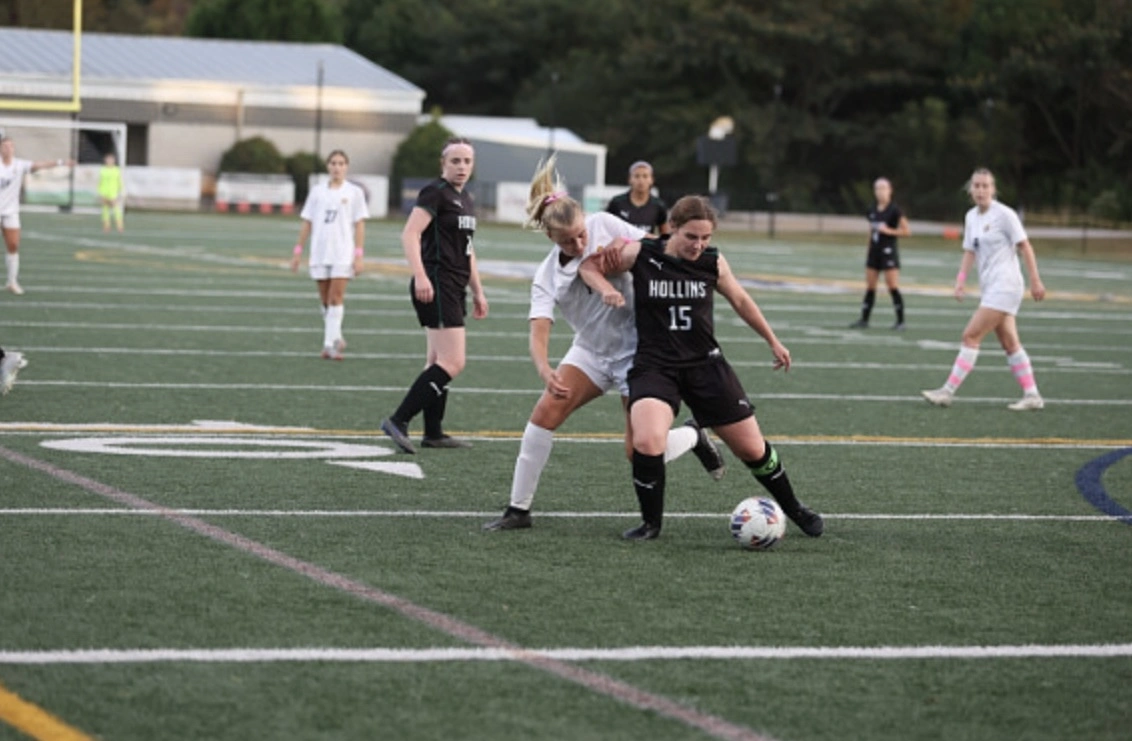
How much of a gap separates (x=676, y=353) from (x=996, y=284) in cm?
661

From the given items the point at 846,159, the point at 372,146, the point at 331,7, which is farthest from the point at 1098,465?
the point at 331,7

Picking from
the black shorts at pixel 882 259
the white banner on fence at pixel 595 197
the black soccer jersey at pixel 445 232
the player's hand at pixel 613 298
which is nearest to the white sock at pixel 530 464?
the player's hand at pixel 613 298

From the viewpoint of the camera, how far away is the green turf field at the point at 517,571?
550cm

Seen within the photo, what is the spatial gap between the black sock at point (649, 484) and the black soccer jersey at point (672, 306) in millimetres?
408

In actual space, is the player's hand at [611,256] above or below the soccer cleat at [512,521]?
above

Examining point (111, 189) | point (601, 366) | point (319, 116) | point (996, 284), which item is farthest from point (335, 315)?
point (319, 116)

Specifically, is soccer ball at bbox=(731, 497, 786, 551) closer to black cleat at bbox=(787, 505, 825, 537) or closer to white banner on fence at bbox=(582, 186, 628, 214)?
black cleat at bbox=(787, 505, 825, 537)

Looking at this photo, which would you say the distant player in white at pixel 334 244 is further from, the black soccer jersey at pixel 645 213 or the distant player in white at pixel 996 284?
the distant player in white at pixel 996 284

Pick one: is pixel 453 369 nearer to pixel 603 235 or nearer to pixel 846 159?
pixel 603 235

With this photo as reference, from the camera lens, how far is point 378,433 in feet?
38.4

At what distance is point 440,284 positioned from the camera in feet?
36.5

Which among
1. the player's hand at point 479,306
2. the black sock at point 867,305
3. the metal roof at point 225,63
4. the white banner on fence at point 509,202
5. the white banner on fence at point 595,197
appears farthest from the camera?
the metal roof at point 225,63

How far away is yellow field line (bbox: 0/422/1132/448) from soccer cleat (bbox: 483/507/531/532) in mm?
3233

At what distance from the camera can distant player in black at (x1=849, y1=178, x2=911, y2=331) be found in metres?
22.4
